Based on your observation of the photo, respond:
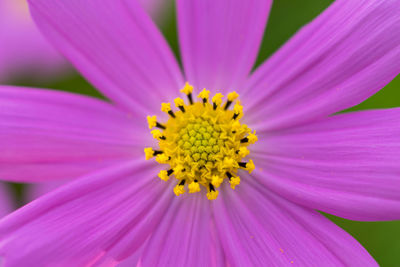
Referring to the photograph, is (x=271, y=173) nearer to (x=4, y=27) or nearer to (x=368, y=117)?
(x=368, y=117)

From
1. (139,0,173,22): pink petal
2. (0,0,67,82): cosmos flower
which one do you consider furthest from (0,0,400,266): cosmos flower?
(0,0,67,82): cosmos flower

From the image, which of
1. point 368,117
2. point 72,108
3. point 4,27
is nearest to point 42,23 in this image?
point 72,108

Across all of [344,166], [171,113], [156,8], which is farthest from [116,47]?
[156,8]

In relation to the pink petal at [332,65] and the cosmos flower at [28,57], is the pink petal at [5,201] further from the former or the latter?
the pink petal at [332,65]

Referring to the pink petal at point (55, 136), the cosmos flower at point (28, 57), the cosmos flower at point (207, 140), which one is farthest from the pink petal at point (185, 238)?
the cosmos flower at point (28, 57)

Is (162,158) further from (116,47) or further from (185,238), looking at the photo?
(116,47)

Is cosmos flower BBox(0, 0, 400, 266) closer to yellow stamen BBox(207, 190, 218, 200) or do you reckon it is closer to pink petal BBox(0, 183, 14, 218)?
yellow stamen BBox(207, 190, 218, 200)
